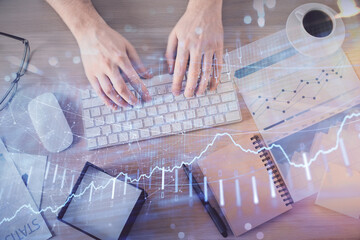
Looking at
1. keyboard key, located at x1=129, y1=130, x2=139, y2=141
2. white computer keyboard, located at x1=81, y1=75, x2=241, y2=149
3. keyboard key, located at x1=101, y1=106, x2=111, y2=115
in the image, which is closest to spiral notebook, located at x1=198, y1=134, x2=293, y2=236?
white computer keyboard, located at x1=81, y1=75, x2=241, y2=149

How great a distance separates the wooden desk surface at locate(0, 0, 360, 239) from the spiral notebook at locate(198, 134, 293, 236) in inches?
1.1

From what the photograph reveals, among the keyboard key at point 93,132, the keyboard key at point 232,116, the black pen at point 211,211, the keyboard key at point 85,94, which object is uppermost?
the keyboard key at point 85,94

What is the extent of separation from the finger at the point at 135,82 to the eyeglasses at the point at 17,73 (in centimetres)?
Answer: 31

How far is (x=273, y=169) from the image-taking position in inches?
26.4

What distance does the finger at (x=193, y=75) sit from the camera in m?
0.68

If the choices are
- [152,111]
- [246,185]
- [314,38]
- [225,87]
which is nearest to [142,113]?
[152,111]

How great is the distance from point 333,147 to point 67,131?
744 mm

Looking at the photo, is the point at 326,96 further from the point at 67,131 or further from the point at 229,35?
the point at 67,131

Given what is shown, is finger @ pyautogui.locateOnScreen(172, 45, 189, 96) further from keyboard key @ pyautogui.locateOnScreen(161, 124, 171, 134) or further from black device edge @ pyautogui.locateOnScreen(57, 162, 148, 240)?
black device edge @ pyautogui.locateOnScreen(57, 162, 148, 240)

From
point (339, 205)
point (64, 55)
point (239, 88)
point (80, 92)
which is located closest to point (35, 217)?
point (80, 92)

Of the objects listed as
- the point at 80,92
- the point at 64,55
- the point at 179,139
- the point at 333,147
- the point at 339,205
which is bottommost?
the point at 339,205

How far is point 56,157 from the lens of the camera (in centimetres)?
70

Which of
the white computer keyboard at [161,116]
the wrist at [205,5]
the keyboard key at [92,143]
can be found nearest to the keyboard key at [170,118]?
the white computer keyboard at [161,116]

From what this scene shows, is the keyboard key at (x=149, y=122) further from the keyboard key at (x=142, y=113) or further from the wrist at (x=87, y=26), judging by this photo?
the wrist at (x=87, y=26)
